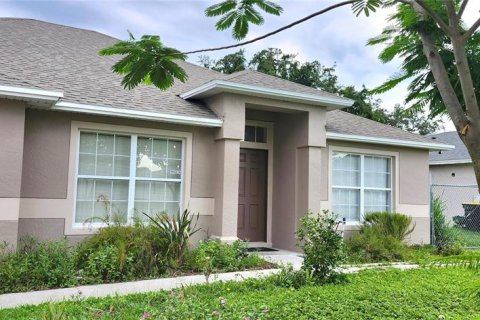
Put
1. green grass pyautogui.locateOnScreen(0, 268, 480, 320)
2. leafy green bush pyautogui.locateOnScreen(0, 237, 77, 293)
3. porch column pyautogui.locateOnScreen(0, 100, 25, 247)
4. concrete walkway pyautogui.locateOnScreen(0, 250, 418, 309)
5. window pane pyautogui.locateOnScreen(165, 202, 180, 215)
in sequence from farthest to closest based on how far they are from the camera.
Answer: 1. window pane pyautogui.locateOnScreen(165, 202, 180, 215)
2. porch column pyautogui.locateOnScreen(0, 100, 25, 247)
3. leafy green bush pyautogui.locateOnScreen(0, 237, 77, 293)
4. concrete walkway pyautogui.locateOnScreen(0, 250, 418, 309)
5. green grass pyautogui.locateOnScreen(0, 268, 480, 320)

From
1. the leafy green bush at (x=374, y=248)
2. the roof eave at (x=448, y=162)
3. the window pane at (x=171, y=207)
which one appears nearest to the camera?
the window pane at (x=171, y=207)

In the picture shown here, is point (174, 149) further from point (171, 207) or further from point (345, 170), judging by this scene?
point (345, 170)

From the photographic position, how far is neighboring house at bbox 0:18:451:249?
7.78m

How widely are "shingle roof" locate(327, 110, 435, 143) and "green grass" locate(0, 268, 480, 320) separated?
5233mm

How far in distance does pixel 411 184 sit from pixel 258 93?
5.94 meters

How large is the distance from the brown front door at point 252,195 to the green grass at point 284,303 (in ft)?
13.5

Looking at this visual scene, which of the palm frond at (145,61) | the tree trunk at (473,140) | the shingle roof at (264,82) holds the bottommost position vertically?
the tree trunk at (473,140)

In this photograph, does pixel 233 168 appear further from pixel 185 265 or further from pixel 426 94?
pixel 426 94

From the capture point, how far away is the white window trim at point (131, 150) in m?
8.16

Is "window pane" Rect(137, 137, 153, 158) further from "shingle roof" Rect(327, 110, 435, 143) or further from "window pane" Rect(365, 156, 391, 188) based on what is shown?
"window pane" Rect(365, 156, 391, 188)

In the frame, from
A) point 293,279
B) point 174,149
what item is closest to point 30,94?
point 174,149

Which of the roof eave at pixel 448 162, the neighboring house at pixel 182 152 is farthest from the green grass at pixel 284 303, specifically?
the roof eave at pixel 448 162

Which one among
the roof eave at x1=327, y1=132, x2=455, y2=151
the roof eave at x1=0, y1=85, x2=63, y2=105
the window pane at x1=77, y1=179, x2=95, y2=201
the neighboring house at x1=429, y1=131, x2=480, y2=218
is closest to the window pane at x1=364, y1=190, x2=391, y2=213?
the roof eave at x1=327, y1=132, x2=455, y2=151

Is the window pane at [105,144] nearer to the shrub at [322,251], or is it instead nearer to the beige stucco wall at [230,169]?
the beige stucco wall at [230,169]
